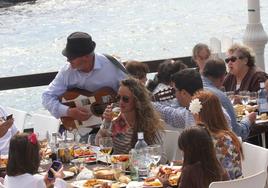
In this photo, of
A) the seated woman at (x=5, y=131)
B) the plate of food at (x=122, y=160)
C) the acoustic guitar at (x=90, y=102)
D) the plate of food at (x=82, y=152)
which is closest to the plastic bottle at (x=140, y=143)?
the plate of food at (x=122, y=160)

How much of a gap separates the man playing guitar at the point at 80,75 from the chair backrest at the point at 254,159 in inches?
59.4

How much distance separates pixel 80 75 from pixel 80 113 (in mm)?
330

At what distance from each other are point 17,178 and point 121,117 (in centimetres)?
112

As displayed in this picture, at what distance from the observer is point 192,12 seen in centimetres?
2322

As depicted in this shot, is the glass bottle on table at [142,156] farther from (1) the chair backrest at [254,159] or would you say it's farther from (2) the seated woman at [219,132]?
(1) the chair backrest at [254,159]

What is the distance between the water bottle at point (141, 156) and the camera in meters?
3.91

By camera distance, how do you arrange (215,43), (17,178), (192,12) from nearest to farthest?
(17,178) → (215,43) → (192,12)

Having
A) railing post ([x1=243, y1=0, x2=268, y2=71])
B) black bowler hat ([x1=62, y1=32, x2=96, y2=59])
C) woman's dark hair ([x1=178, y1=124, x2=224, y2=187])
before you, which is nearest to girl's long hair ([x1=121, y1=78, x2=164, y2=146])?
black bowler hat ([x1=62, y1=32, x2=96, y2=59])

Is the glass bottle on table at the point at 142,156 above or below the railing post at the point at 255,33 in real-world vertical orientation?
below

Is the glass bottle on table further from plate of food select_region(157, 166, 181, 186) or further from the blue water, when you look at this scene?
the blue water

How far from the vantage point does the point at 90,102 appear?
5344mm

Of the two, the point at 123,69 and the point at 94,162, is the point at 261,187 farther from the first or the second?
the point at 123,69

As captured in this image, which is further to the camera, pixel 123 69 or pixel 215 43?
pixel 215 43

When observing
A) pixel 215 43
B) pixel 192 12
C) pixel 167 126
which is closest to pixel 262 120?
pixel 167 126
